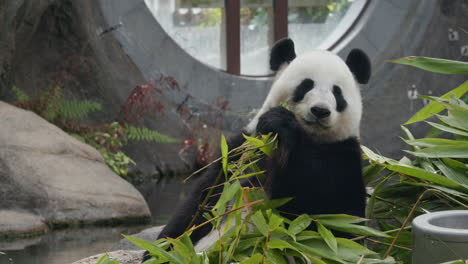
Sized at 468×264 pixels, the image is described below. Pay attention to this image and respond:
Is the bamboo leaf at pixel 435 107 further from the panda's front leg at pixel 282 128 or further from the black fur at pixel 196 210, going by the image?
the black fur at pixel 196 210

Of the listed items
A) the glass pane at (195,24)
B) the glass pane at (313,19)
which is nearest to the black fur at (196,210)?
the glass pane at (195,24)

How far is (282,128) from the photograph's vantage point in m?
2.57

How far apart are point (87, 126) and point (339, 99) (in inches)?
183

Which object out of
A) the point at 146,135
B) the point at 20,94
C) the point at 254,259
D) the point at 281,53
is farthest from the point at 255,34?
the point at 254,259

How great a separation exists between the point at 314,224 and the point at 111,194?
9.52 ft

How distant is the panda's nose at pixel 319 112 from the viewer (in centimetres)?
267

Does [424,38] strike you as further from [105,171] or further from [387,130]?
[105,171]

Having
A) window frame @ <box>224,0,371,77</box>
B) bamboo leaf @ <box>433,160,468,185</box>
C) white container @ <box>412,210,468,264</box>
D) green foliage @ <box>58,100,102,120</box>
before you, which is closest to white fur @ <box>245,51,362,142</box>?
bamboo leaf @ <box>433,160,468,185</box>

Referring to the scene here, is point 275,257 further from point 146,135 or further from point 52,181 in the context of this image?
point 146,135

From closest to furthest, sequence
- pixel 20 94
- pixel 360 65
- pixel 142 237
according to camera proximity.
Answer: pixel 360 65
pixel 142 237
pixel 20 94

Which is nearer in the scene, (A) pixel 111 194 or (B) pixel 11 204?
(B) pixel 11 204

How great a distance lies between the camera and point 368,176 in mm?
3127

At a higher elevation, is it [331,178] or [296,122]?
[296,122]

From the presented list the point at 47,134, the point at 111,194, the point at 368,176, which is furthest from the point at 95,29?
the point at 368,176
